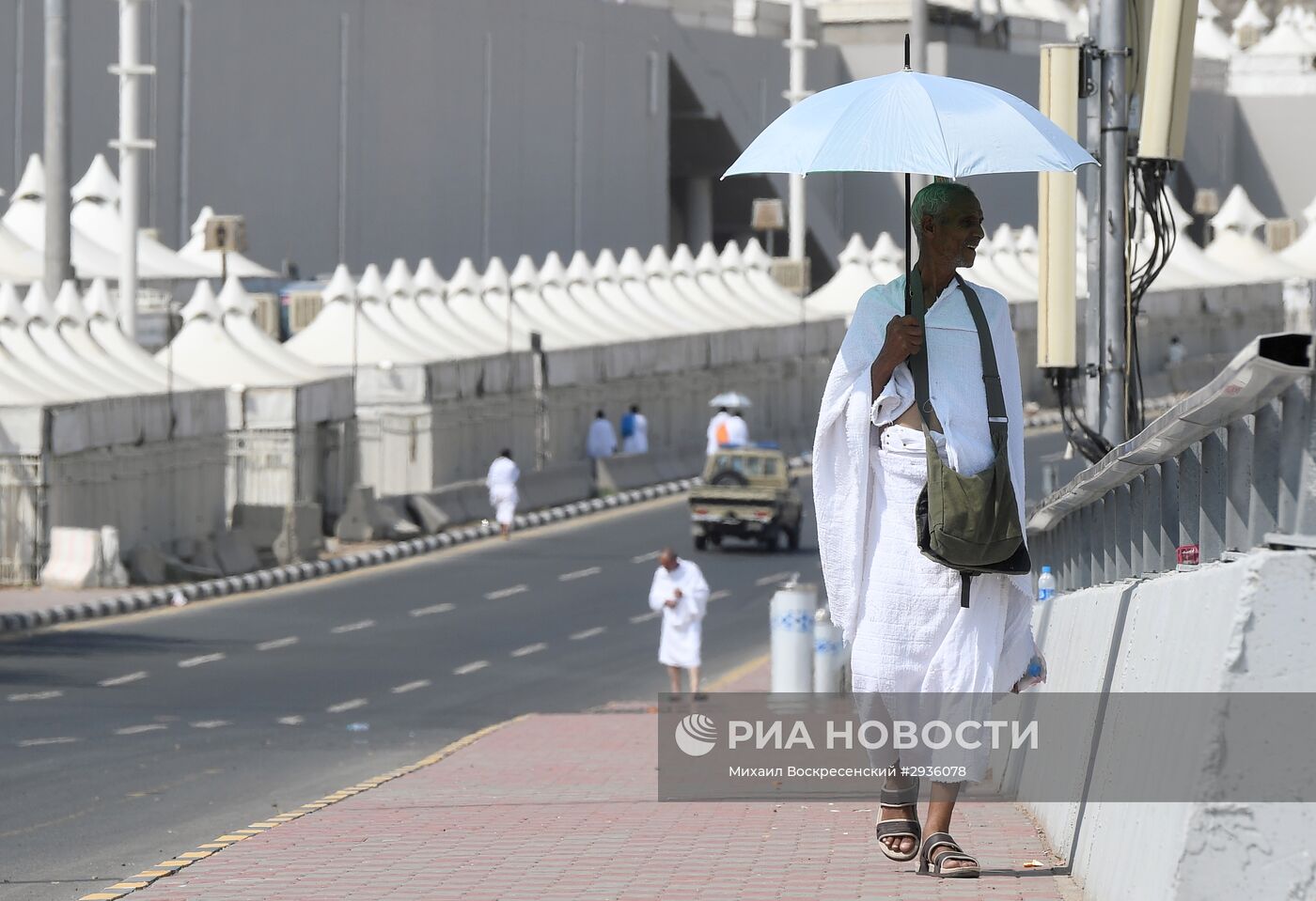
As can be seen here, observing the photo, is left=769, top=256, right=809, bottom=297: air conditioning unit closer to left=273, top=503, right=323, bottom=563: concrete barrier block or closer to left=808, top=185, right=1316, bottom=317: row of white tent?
left=808, top=185, right=1316, bottom=317: row of white tent

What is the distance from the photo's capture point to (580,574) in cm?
3297

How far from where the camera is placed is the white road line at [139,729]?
18.2 m

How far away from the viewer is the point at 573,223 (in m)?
73.4

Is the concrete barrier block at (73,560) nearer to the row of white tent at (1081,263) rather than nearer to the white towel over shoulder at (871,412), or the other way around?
the row of white tent at (1081,263)

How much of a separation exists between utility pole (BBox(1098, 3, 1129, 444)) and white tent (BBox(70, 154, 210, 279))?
35920 mm

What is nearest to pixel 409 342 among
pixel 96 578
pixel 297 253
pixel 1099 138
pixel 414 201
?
pixel 96 578

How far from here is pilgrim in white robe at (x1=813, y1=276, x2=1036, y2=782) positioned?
6.51 m

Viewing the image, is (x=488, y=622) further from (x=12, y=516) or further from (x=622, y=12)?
(x=622, y=12)

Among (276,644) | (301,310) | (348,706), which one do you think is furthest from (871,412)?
(301,310)

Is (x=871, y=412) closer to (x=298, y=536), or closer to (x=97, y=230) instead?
(x=298, y=536)

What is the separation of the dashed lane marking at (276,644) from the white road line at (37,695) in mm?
4581

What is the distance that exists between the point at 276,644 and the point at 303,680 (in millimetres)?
3231

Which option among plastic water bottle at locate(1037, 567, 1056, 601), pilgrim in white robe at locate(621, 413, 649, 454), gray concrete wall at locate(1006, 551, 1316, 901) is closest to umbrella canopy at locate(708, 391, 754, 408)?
pilgrim in white robe at locate(621, 413, 649, 454)

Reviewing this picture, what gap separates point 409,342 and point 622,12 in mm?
36279
